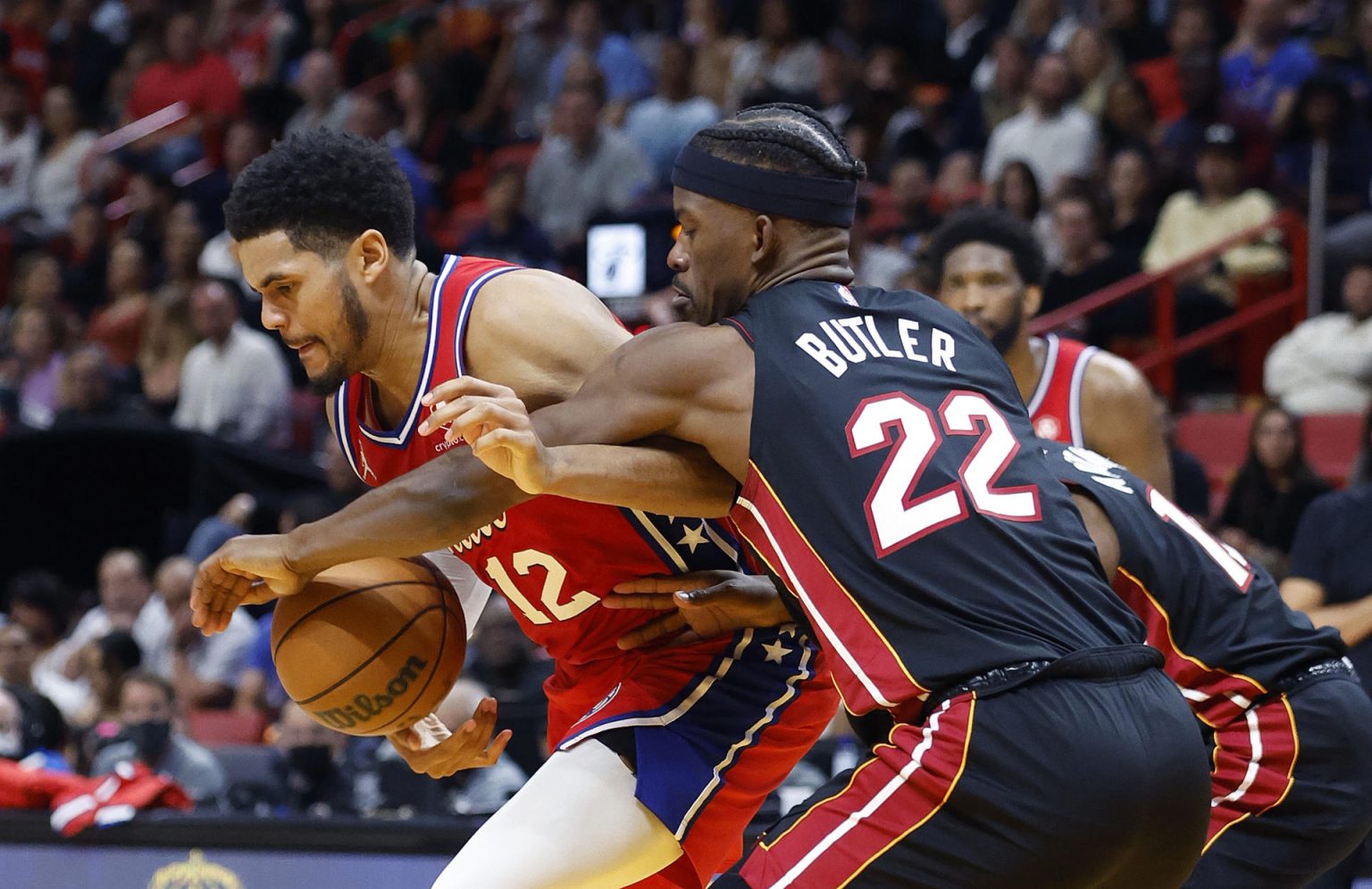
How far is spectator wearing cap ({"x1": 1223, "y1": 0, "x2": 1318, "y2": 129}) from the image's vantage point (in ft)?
34.3

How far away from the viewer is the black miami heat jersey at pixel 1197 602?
11.3 feet

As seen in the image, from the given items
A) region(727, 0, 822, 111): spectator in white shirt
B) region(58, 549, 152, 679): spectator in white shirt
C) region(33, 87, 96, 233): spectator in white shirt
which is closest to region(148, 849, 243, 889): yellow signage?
region(58, 549, 152, 679): spectator in white shirt

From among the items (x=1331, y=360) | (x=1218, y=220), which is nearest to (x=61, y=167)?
(x=1218, y=220)

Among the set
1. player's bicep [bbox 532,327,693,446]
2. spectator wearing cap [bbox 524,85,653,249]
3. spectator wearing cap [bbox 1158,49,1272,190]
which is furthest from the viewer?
spectator wearing cap [bbox 524,85,653,249]

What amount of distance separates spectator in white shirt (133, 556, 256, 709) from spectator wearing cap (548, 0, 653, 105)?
5.11 meters

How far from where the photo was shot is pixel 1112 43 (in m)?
11.0

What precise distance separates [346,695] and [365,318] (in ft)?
2.44

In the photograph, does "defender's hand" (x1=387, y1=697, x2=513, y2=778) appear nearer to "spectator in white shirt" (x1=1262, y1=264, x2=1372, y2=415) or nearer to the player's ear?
the player's ear

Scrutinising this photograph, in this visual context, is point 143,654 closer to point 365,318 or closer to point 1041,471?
point 365,318

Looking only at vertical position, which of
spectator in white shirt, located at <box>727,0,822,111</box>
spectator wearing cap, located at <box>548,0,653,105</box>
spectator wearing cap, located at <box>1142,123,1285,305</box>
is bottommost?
spectator wearing cap, located at <box>548,0,653,105</box>

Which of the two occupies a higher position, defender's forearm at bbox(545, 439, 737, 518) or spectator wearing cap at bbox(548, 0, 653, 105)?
defender's forearm at bbox(545, 439, 737, 518)

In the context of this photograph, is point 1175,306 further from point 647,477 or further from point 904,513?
point 904,513

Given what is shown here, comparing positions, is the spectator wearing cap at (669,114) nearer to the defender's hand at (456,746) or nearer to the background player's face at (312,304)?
the defender's hand at (456,746)

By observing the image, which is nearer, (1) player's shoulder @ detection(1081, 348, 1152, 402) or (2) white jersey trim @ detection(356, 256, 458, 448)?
(2) white jersey trim @ detection(356, 256, 458, 448)
